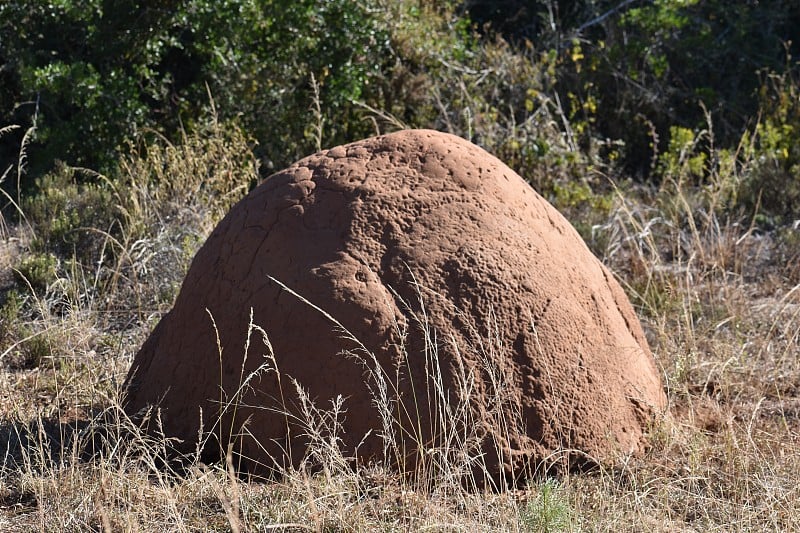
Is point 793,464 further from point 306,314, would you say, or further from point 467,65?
point 467,65

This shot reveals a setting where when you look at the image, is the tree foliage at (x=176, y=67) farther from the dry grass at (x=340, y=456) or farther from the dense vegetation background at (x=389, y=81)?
the dry grass at (x=340, y=456)

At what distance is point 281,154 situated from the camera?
750 cm

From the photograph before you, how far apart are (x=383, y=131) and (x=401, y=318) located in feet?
15.5

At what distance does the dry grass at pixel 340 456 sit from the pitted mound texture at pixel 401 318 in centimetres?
12

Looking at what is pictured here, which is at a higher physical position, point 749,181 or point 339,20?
point 339,20

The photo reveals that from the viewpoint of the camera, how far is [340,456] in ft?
10.0

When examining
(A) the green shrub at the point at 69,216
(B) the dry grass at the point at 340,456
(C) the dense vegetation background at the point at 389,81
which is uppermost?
(C) the dense vegetation background at the point at 389,81

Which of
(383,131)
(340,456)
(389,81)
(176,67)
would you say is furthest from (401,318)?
(176,67)

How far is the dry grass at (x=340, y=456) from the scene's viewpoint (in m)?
3.04

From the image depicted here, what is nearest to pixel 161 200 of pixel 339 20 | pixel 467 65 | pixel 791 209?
pixel 339 20

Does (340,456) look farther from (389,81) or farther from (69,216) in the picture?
(389,81)

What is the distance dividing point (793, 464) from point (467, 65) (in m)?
5.41

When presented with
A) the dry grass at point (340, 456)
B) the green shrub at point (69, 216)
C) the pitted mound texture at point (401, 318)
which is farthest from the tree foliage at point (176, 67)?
the pitted mound texture at point (401, 318)

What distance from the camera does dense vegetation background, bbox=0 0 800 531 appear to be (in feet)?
10.5
